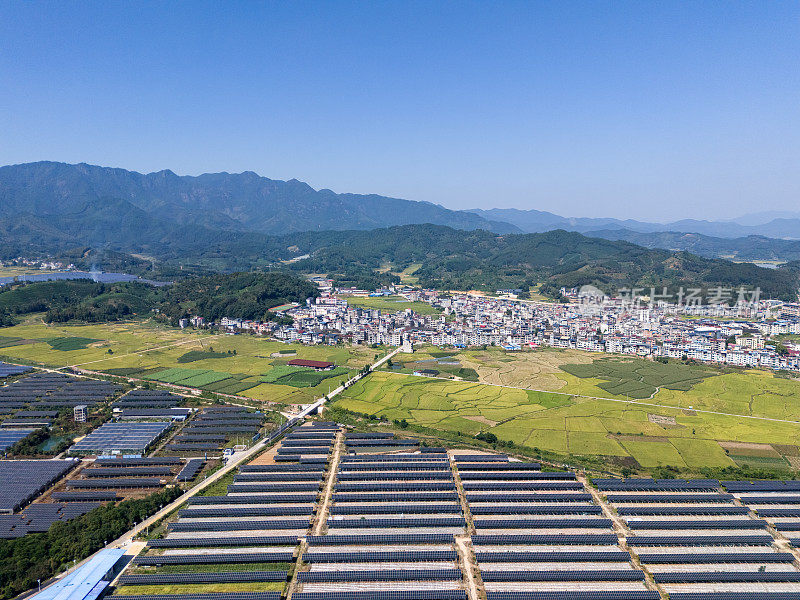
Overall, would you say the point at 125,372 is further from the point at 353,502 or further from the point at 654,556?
the point at 654,556

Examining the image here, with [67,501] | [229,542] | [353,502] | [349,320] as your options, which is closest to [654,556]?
[353,502]

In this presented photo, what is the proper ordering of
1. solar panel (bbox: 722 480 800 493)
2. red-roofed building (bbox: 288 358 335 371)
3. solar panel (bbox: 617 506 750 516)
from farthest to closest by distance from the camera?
red-roofed building (bbox: 288 358 335 371) → solar panel (bbox: 722 480 800 493) → solar panel (bbox: 617 506 750 516)

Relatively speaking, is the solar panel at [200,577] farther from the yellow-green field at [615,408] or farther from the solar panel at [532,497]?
the yellow-green field at [615,408]

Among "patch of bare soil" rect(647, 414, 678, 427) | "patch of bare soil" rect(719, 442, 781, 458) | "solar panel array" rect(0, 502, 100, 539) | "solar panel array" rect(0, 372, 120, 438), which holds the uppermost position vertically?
"patch of bare soil" rect(719, 442, 781, 458)

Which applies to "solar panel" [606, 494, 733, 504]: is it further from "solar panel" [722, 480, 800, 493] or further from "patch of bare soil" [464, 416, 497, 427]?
"patch of bare soil" [464, 416, 497, 427]

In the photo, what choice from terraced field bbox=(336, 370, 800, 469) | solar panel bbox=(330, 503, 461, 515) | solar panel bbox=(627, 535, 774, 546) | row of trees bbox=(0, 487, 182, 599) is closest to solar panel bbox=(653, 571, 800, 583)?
solar panel bbox=(627, 535, 774, 546)
